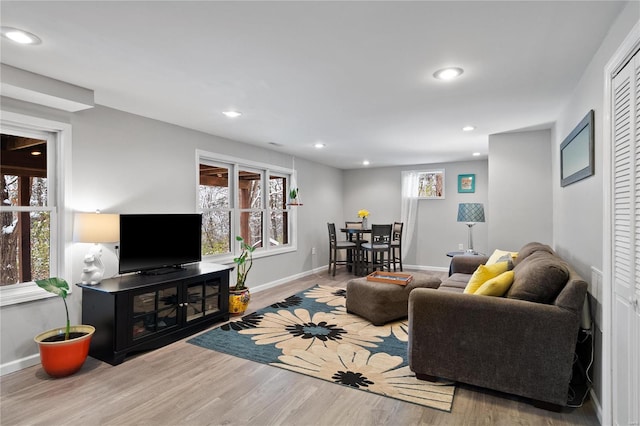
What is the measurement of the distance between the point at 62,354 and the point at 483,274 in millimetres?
3343

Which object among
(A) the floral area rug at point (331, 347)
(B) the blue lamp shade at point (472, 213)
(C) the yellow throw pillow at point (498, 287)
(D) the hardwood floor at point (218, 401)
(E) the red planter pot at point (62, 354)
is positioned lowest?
(D) the hardwood floor at point (218, 401)

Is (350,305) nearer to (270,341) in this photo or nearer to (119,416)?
(270,341)

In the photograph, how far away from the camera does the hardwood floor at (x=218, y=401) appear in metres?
2.10

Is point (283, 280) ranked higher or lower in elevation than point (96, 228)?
lower

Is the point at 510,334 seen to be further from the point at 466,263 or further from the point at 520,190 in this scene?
the point at 520,190

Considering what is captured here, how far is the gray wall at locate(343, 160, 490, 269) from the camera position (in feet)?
22.6

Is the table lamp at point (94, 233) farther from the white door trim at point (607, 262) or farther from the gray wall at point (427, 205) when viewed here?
the gray wall at point (427, 205)

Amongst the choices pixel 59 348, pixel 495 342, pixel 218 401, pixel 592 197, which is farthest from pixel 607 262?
pixel 59 348

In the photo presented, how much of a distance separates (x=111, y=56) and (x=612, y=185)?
3.19 meters

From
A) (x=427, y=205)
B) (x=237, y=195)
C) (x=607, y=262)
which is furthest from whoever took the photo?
(x=427, y=205)

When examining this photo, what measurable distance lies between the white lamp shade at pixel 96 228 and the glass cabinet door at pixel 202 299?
89 cm

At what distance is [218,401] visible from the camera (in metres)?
2.32

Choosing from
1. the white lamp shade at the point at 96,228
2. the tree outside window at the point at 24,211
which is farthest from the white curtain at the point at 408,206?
the tree outside window at the point at 24,211

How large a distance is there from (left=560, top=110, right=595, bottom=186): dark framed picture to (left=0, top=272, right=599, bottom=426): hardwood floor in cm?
163
